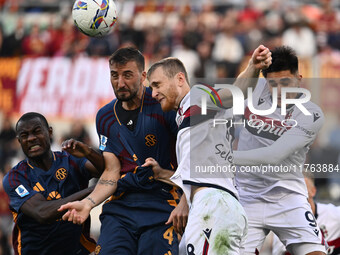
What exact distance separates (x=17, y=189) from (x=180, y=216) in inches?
87.0

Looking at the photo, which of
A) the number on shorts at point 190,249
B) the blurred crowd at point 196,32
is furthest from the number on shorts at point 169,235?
the blurred crowd at point 196,32

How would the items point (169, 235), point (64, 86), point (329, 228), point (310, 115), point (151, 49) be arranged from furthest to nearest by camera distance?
point (64, 86) → point (151, 49) → point (329, 228) → point (310, 115) → point (169, 235)

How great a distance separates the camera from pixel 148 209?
737 cm

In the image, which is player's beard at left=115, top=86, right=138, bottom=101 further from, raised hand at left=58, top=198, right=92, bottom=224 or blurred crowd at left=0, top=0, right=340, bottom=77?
blurred crowd at left=0, top=0, right=340, bottom=77

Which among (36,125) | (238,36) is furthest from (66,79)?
(36,125)

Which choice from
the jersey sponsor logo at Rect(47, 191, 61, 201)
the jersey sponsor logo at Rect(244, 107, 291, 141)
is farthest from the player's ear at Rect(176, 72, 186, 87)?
the jersey sponsor logo at Rect(47, 191, 61, 201)

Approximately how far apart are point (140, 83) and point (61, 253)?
220 centimetres

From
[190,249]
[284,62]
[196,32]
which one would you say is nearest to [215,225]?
[190,249]

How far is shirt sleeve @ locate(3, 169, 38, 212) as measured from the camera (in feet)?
26.1

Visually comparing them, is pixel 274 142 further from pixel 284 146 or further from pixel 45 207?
pixel 45 207

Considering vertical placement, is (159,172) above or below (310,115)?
below

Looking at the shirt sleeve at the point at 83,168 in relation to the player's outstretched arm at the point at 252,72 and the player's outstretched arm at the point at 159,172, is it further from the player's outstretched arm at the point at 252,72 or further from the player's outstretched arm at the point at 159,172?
the player's outstretched arm at the point at 252,72

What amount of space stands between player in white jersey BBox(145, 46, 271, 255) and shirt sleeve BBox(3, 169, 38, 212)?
1679 mm

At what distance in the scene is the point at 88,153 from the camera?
24.3 feet
